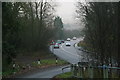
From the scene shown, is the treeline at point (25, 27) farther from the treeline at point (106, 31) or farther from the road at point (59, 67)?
the treeline at point (106, 31)

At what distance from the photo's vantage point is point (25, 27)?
2106 centimetres

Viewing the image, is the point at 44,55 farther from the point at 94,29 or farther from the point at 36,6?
the point at 94,29

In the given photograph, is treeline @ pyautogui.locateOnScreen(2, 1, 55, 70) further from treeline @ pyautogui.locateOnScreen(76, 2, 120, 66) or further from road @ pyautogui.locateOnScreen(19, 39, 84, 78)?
treeline @ pyautogui.locateOnScreen(76, 2, 120, 66)

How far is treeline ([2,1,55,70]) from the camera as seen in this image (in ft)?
36.5

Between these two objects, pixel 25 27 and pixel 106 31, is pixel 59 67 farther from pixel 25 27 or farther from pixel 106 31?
pixel 106 31

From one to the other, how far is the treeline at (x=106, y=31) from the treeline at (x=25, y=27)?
455 cm

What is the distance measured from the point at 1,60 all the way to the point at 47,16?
74.7 ft

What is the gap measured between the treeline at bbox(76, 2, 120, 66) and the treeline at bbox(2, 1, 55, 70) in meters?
4.55

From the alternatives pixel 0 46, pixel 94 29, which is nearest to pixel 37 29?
pixel 0 46

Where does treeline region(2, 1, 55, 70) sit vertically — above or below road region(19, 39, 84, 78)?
above

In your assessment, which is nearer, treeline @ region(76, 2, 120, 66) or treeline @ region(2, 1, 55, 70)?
treeline @ region(76, 2, 120, 66)

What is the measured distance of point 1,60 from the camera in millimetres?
10516

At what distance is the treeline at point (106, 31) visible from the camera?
8844mm

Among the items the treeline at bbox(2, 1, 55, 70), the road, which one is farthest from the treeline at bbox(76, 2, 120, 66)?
the treeline at bbox(2, 1, 55, 70)
